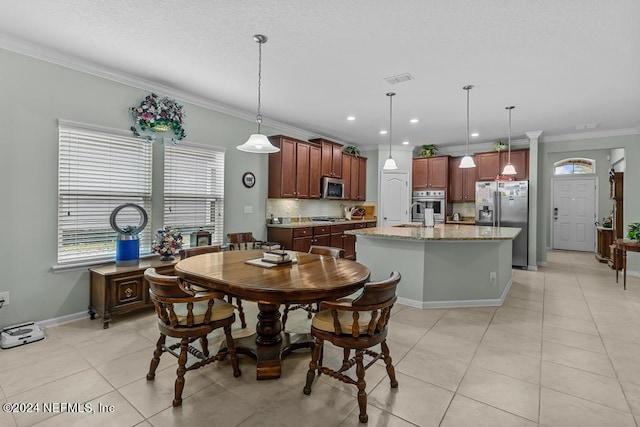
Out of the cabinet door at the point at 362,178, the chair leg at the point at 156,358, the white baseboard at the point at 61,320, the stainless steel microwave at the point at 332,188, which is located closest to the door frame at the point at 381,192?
the cabinet door at the point at 362,178

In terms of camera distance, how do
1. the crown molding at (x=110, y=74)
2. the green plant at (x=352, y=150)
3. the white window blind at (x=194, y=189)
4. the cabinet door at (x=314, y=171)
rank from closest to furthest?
the crown molding at (x=110, y=74), the white window blind at (x=194, y=189), the cabinet door at (x=314, y=171), the green plant at (x=352, y=150)

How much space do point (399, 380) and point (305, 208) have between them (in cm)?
441

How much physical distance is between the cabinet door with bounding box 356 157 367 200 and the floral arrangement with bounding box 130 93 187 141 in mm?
4253

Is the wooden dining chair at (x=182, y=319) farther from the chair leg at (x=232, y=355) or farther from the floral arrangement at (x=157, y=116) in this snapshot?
the floral arrangement at (x=157, y=116)

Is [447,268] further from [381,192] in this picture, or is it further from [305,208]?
[381,192]

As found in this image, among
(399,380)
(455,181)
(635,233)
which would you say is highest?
(455,181)

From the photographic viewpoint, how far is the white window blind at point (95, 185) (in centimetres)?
319

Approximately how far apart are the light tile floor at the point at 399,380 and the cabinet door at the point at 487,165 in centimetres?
369

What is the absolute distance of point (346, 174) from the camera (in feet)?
22.4

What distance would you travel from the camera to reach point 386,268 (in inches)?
160

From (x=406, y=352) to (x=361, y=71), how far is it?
2787mm

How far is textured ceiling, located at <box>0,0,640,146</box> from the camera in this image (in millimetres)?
2344

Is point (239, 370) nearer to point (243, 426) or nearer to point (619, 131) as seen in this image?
point (243, 426)

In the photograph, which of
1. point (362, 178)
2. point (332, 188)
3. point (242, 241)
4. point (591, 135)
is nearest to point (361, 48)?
point (242, 241)
